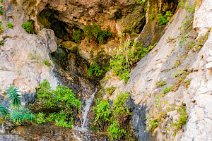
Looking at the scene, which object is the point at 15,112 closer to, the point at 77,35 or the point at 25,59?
the point at 25,59

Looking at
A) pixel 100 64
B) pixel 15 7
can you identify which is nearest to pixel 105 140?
pixel 100 64

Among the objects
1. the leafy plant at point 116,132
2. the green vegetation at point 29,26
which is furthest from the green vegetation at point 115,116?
the green vegetation at point 29,26

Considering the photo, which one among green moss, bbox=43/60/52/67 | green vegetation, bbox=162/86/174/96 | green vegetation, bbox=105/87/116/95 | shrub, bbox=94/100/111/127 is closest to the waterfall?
shrub, bbox=94/100/111/127

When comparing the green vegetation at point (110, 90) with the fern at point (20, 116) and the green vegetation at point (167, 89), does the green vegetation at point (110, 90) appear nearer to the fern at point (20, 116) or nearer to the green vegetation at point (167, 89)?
the fern at point (20, 116)

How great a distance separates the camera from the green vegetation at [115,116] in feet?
29.2

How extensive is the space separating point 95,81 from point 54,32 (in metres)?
2.99

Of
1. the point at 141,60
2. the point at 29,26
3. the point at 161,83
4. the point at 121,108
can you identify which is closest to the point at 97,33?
the point at 29,26

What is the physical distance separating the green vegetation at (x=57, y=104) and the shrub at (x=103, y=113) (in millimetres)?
897

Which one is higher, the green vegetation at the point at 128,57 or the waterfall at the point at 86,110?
the green vegetation at the point at 128,57

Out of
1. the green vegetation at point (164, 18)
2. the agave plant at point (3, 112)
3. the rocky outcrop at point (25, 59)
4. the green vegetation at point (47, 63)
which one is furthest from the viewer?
the green vegetation at point (47, 63)

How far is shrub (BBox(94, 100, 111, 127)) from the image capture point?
9.95 metres

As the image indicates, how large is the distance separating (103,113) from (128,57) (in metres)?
2.08

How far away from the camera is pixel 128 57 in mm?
10906

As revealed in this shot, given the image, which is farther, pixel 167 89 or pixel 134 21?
pixel 134 21
